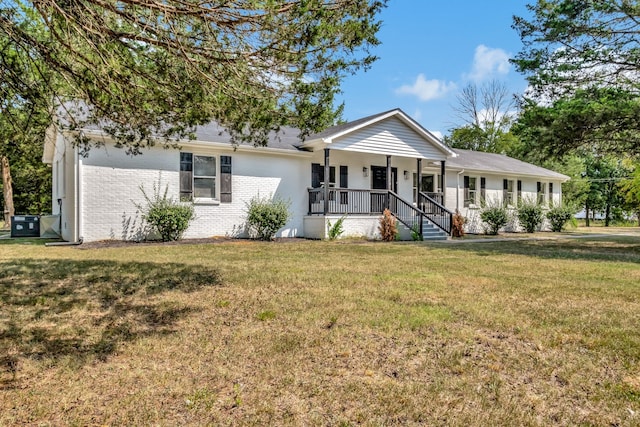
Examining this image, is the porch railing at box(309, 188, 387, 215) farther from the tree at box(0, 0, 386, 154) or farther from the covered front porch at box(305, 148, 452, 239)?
the tree at box(0, 0, 386, 154)

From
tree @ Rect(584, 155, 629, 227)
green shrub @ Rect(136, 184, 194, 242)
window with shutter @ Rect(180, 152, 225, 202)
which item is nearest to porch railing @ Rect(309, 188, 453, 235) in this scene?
window with shutter @ Rect(180, 152, 225, 202)

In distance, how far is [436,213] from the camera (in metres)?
17.6

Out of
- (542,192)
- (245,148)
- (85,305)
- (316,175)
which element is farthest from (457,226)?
(85,305)

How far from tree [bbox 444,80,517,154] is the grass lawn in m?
37.6

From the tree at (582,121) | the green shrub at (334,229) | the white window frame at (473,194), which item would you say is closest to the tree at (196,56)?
the tree at (582,121)

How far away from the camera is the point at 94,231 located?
12141 millimetres

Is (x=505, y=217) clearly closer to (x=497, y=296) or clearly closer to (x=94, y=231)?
(x=497, y=296)

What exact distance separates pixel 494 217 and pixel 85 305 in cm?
1832

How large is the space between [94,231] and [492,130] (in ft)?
129

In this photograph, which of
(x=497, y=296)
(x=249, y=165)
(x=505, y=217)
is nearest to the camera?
(x=497, y=296)

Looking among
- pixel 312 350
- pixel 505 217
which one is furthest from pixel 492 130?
pixel 312 350

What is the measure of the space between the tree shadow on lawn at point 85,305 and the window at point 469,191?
1741 centimetres

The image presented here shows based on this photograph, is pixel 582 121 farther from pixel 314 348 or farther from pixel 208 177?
pixel 208 177

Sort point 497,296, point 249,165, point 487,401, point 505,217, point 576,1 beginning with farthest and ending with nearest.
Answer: point 505,217 < point 249,165 < point 576,1 < point 497,296 < point 487,401
